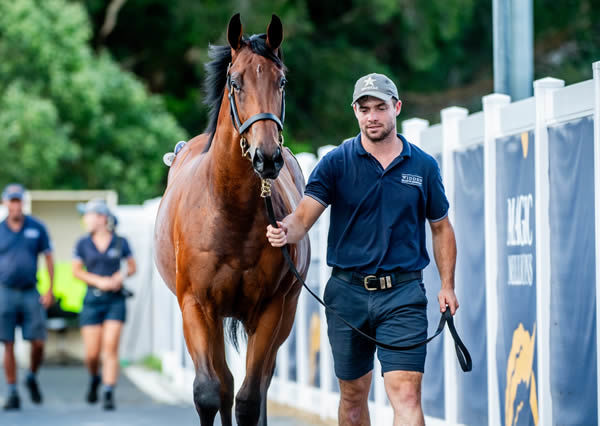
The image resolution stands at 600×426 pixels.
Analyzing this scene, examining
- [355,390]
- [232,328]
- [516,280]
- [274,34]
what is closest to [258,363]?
[232,328]

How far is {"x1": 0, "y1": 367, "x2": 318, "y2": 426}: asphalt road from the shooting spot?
33.0 ft

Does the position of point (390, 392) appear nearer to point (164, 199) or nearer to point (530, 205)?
point (530, 205)

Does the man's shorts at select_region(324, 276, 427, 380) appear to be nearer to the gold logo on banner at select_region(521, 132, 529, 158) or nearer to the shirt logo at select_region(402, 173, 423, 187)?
the shirt logo at select_region(402, 173, 423, 187)

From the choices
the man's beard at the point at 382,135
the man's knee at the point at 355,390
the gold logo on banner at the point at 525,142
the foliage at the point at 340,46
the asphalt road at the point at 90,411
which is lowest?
the asphalt road at the point at 90,411

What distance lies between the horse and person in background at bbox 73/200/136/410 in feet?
16.9

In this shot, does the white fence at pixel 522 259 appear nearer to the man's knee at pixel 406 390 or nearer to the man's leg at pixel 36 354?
the man's knee at pixel 406 390

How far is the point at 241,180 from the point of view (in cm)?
586

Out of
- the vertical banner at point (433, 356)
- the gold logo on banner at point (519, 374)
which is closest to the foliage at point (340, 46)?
the vertical banner at point (433, 356)

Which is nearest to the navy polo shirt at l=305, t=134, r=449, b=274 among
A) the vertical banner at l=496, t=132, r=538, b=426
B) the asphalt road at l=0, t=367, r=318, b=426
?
the vertical banner at l=496, t=132, r=538, b=426

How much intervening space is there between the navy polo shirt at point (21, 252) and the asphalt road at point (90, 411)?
1337 millimetres

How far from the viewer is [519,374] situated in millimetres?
6977

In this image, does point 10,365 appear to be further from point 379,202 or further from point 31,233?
point 379,202

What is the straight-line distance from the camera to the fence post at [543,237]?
656 cm

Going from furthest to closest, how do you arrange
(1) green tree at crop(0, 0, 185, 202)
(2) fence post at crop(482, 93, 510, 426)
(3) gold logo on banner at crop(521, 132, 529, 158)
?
1. (1) green tree at crop(0, 0, 185, 202)
2. (2) fence post at crop(482, 93, 510, 426)
3. (3) gold logo on banner at crop(521, 132, 529, 158)
